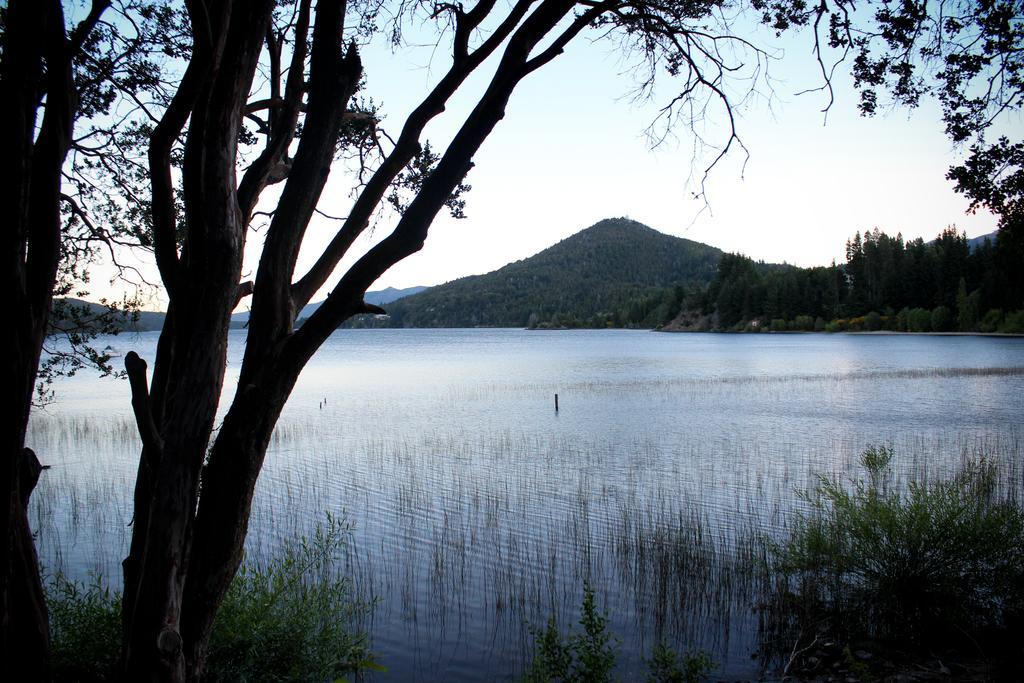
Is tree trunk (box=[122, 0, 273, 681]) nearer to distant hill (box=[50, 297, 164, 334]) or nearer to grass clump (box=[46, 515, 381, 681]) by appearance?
grass clump (box=[46, 515, 381, 681])

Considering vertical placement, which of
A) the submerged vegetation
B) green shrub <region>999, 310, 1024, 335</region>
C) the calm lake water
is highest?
green shrub <region>999, 310, 1024, 335</region>

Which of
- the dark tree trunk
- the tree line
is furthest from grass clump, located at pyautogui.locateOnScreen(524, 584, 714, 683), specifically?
the tree line

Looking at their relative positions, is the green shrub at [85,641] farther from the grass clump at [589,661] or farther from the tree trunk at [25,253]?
the grass clump at [589,661]

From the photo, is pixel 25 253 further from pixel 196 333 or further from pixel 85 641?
pixel 85 641

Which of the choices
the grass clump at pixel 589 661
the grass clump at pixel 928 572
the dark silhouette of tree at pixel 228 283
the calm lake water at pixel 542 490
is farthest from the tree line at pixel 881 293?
the dark silhouette of tree at pixel 228 283

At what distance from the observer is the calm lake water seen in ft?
26.6

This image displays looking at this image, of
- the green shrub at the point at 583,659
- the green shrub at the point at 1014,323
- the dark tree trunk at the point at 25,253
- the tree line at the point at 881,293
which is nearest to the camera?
the dark tree trunk at the point at 25,253

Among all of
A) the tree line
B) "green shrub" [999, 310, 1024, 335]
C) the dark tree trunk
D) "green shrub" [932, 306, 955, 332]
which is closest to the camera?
the dark tree trunk

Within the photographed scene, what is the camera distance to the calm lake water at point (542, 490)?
8117 millimetres

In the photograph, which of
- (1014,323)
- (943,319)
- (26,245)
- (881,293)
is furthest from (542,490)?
(881,293)

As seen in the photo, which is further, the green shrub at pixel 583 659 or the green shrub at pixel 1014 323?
the green shrub at pixel 1014 323

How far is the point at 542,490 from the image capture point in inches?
570

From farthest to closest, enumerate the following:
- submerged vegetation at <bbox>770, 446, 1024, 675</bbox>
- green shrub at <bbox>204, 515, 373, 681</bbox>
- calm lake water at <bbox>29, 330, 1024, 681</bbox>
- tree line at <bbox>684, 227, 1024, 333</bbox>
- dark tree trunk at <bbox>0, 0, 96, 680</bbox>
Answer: tree line at <bbox>684, 227, 1024, 333</bbox>, calm lake water at <bbox>29, 330, 1024, 681</bbox>, submerged vegetation at <bbox>770, 446, 1024, 675</bbox>, green shrub at <bbox>204, 515, 373, 681</bbox>, dark tree trunk at <bbox>0, 0, 96, 680</bbox>

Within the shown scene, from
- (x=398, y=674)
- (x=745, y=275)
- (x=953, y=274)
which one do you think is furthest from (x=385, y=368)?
(x=745, y=275)
